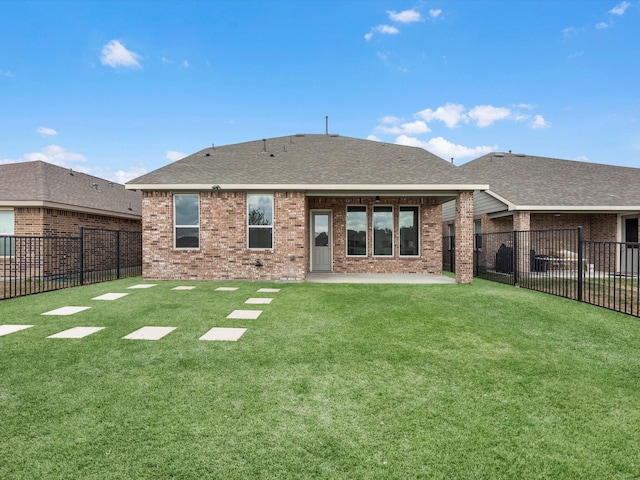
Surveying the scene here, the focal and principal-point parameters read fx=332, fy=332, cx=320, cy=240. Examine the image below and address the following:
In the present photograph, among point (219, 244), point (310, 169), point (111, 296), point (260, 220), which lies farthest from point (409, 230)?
point (111, 296)

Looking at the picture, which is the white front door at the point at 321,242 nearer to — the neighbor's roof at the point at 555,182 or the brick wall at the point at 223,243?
the brick wall at the point at 223,243

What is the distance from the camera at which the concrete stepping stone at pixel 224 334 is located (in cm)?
457

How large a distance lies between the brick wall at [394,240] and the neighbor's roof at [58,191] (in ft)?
30.3

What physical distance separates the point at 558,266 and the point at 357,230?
647cm

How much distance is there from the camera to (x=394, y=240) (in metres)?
12.9

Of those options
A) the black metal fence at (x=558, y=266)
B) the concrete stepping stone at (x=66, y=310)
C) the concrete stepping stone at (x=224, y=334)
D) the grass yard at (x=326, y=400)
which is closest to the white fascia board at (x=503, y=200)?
the black metal fence at (x=558, y=266)

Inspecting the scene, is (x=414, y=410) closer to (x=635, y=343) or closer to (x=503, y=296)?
(x=635, y=343)

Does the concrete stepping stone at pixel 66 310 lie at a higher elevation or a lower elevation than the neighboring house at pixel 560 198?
lower

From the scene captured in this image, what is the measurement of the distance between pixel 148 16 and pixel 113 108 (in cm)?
812

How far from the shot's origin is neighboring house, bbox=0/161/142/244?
12047 mm

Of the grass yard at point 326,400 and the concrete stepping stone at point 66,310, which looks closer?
the grass yard at point 326,400

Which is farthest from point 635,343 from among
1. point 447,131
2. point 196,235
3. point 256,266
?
point 447,131

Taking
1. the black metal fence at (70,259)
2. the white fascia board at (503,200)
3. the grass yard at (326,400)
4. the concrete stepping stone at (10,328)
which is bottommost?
the grass yard at (326,400)

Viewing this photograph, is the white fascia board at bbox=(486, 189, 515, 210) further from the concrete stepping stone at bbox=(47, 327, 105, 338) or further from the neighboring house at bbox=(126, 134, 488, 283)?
the concrete stepping stone at bbox=(47, 327, 105, 338)
